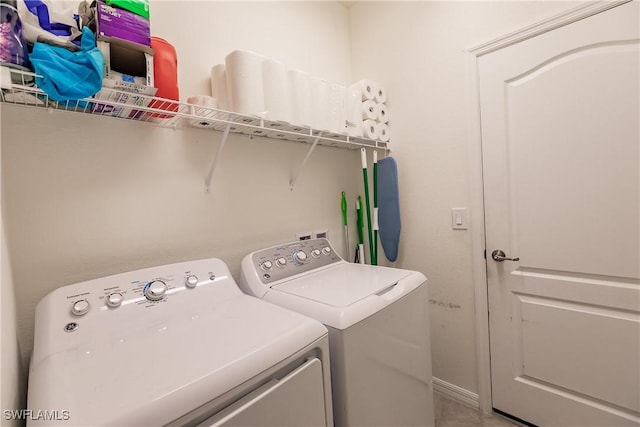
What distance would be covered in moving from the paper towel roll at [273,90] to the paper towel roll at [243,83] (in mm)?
60

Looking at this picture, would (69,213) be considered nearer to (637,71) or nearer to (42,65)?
(42,65)

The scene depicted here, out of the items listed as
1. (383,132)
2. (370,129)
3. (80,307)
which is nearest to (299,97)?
(370,129)

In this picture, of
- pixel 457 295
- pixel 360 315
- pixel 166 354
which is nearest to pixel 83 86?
pixel 166 354

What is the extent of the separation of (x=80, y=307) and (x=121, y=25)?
0.93 meters

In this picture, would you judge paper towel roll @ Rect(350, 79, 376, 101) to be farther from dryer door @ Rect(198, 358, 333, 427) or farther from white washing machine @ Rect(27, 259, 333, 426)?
dryer door @ Rect(198, 358, 333, 427)

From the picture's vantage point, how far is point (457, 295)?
1.91 m

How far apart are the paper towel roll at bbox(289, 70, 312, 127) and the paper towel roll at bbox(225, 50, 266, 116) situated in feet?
0.73

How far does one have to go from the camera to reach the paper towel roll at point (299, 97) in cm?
156

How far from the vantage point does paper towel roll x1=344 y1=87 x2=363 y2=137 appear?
1869 millimetres

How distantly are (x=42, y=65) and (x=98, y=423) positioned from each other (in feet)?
2.96

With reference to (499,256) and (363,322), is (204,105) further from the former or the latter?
(499,256)

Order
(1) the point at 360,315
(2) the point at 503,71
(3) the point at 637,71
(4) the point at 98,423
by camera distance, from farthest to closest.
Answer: (2) the point at 503,71, (3) the point at 637,71, (1) the point at 360,315, (4) the point at 98,423

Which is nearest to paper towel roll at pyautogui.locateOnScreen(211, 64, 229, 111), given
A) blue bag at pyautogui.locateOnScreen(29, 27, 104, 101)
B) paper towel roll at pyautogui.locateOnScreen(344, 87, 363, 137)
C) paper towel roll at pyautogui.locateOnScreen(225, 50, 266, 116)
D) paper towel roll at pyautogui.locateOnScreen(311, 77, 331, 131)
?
paper towel roll at pyautogui.locateOnScreen(225, 50, 266, 116)

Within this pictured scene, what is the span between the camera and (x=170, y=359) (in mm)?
755
